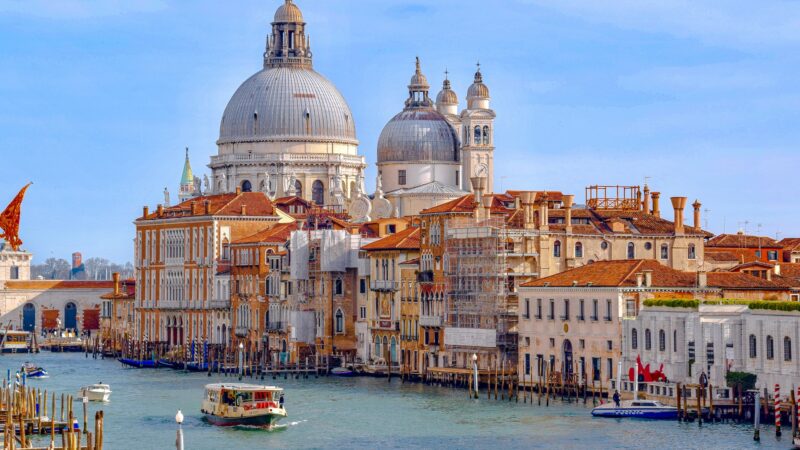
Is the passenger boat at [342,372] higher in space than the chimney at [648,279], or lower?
lower

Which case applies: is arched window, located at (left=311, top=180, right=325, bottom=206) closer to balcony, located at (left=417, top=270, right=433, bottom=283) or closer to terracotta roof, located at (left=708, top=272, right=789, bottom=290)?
balcony, located at (left=417, top=270, right=433, bottom=283)

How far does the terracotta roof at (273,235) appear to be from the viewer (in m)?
89.2

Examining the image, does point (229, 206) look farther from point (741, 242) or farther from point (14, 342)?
point (741, 242)

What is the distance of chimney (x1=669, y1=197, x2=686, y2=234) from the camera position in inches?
2837

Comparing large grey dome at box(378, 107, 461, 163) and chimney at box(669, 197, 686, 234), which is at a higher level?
large grey dome at box(378, 107, 461, 163)

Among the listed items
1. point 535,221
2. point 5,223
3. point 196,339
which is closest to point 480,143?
point 196,339

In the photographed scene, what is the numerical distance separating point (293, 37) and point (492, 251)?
44.3m

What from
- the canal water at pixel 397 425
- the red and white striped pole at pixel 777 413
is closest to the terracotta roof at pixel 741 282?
the canal water at pixel 397 425

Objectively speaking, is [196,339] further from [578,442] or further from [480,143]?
[578,442]

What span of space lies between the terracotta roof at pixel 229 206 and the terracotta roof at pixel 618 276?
31385 mm

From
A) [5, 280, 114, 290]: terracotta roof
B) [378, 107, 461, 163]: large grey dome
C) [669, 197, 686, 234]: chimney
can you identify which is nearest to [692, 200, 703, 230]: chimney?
[669, 197, 686, 234]: chimney

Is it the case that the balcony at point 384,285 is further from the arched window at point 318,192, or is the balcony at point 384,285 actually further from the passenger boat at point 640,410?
the arched window at point 318,192

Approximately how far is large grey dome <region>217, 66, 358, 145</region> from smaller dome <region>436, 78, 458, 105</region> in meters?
5.12

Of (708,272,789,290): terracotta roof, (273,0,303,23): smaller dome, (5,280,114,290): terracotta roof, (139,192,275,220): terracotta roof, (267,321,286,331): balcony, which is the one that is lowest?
(267,321,286,331): balcony
